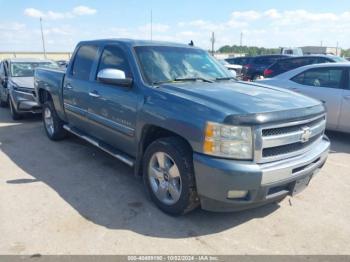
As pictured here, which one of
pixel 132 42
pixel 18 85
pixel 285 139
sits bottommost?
Answer: pixel 18 85

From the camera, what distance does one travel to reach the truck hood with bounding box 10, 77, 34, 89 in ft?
28.4

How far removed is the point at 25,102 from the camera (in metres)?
8.39

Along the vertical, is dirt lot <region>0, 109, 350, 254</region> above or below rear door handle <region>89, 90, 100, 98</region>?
below

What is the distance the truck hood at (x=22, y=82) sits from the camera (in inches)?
341

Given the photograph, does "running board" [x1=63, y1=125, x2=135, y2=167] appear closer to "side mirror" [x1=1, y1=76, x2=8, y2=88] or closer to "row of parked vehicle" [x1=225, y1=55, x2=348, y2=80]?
"side mirror" [x1=1, y1=76, x2=8, y2=88]

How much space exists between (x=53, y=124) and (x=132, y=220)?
12.5ft

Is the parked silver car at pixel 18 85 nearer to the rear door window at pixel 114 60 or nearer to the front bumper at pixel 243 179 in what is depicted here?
the rear door window at pixel 114 60

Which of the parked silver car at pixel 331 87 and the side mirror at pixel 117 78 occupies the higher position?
the side mirror at pixel 117 78

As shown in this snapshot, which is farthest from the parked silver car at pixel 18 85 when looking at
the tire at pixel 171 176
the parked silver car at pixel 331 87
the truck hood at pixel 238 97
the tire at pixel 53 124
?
the parked silver car at pixel 331 87

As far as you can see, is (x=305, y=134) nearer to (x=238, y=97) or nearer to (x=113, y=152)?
(x=238, y=97)

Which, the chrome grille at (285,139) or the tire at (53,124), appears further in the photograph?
the tire at (53,124)

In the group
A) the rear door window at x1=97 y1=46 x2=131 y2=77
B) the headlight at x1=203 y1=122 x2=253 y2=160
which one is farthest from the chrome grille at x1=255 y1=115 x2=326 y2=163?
the rear door window at x1=97 y1=46 x2=131 y2=77

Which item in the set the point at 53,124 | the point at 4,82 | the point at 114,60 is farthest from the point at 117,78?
the point at 4,82

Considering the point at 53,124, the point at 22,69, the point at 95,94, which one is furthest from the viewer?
the point at 22,69
